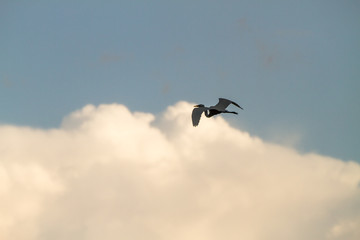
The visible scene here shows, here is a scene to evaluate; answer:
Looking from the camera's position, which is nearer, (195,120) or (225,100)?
(195,120)

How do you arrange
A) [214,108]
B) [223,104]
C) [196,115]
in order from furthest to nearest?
[223,104] → [214,108] → [196,115]

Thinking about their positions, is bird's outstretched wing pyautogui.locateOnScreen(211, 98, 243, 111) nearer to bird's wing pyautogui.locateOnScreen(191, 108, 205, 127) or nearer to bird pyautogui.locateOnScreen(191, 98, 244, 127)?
bird pyautogui.locateOnScreen(191, 98, 244, 127)

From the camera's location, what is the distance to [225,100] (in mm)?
63500

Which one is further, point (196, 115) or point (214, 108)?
point (214, 108)

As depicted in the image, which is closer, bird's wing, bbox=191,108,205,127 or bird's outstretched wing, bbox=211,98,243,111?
bird's wing, bbox=191,108,205,127

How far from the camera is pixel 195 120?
53094 millimetres

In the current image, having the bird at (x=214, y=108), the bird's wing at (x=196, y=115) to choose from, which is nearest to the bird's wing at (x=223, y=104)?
the bird at (x=214, y=108)

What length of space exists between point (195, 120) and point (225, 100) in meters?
11.2

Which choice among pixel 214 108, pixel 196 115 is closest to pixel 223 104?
pixel 214 108

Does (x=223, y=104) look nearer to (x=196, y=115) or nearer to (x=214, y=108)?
(x=214, y=108)

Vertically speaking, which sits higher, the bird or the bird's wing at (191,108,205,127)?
the bird

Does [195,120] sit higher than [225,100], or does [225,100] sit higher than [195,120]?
[225,100]

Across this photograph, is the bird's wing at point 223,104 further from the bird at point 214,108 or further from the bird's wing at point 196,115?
the bird's wing at point 196,115

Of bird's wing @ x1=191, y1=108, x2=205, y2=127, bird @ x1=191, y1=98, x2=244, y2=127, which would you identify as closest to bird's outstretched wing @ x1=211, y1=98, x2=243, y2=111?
bird @ x1=191, y1=98, x2=244, y2=127
